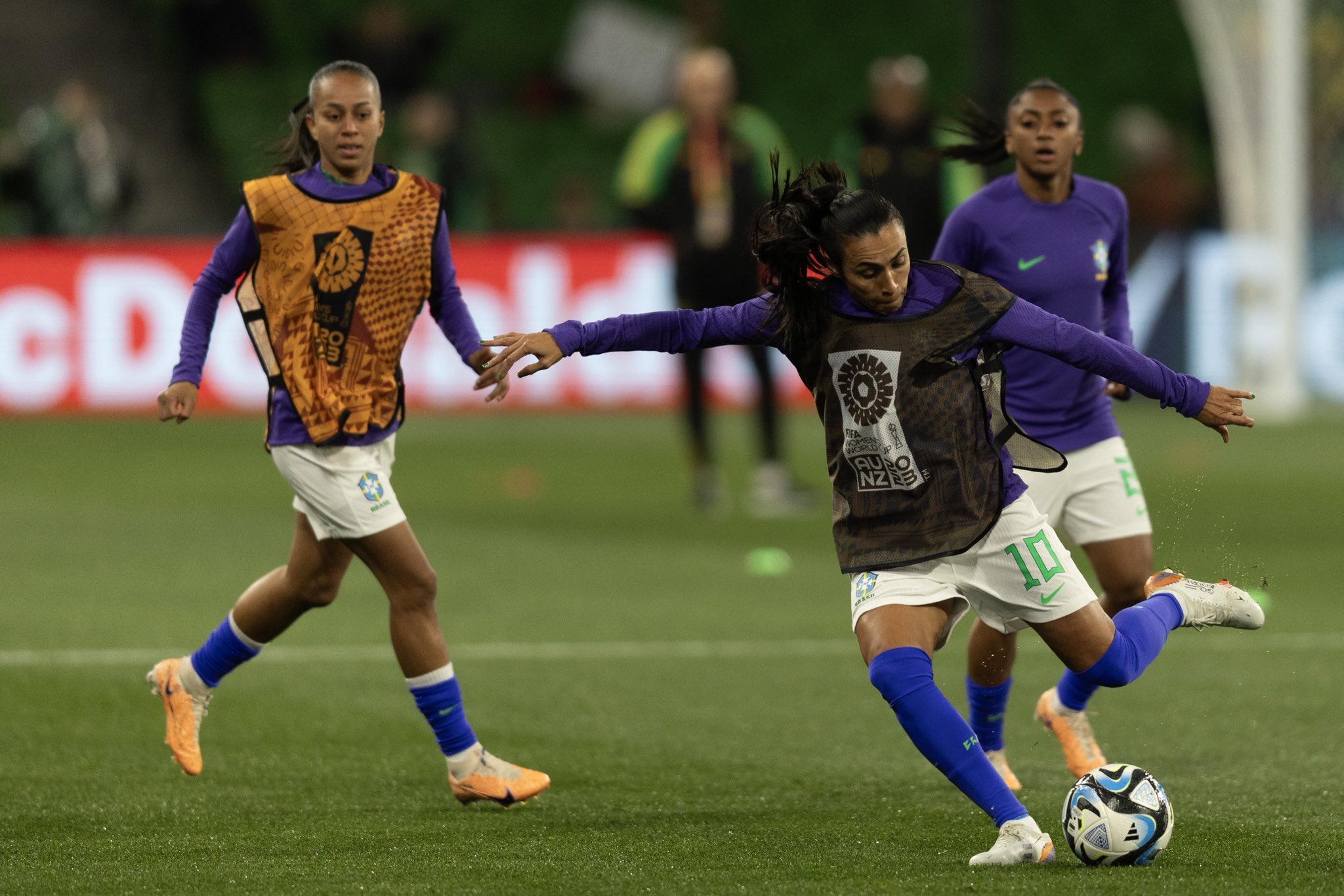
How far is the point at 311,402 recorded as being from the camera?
587cm

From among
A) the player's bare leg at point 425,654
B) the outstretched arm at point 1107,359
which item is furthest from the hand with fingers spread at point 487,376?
the outstretched arm at point 1107,359

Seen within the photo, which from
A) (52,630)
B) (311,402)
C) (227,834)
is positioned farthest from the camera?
(52,630)

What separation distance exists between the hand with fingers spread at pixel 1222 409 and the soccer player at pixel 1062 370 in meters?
1.03

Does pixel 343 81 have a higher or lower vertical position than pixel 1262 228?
higher

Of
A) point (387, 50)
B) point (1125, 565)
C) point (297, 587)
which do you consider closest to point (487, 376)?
point (297, 587)

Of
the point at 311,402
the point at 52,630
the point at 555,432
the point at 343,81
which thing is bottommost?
the point at 555,432

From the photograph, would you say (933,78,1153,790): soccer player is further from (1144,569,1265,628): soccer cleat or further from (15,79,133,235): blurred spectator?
(15,79,133,235): blurred spectator

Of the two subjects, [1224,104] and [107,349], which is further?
[1224,104]

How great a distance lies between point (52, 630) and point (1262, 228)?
42.2 feet

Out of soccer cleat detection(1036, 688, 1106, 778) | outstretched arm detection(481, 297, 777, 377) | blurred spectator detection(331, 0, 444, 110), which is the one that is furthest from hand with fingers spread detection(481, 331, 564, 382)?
blurred spectator detection(331, 0, 444, 110)

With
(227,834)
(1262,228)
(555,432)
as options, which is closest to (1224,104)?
(1262,228)

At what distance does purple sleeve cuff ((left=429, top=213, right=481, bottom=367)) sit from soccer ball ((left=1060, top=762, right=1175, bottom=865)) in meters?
2.09

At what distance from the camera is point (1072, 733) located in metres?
6.37

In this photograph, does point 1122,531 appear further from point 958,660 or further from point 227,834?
point 227,834
